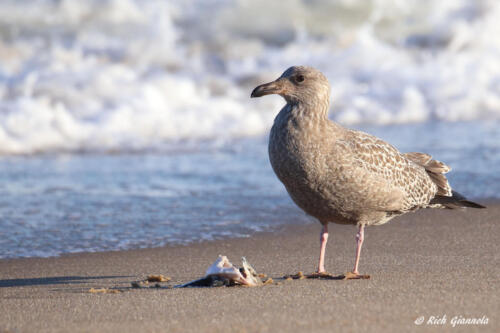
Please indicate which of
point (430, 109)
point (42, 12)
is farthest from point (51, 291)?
point (42, 12)

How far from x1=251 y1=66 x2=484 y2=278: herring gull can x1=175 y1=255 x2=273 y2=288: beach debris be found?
1.95ft

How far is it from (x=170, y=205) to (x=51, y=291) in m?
2.82

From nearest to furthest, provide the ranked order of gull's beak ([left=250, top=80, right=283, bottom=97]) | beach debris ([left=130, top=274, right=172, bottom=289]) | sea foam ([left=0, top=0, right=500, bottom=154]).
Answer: beach debris ([left=130, top=274, right=172, bottom=289]) < gull's beak ([left=250, top=80, right=283, bottom=97]) < sea foam ([left=0, top=0, right=500, bottom=154])

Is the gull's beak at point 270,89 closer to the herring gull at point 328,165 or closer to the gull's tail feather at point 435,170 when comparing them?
the herring gull at point 328,165

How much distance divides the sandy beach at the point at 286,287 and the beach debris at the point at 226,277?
0.08 m

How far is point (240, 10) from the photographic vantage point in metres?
18.6

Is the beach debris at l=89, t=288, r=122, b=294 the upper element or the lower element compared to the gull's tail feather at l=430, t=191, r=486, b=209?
lower

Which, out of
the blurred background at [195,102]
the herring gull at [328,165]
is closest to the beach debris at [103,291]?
the herring gull at [328,165]

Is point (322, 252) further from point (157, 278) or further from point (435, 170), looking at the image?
point (435, 170)

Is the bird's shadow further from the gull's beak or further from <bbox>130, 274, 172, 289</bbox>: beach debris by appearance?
the gull's beak

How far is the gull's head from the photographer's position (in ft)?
Answer: 17.8

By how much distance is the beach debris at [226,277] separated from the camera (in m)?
4.83

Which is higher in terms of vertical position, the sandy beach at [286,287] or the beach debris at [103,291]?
the sandy beach at [286,287]

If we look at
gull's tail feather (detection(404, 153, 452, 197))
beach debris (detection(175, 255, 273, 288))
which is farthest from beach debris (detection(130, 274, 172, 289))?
gull's tail feather (detection(404, 153, 452, 197))
